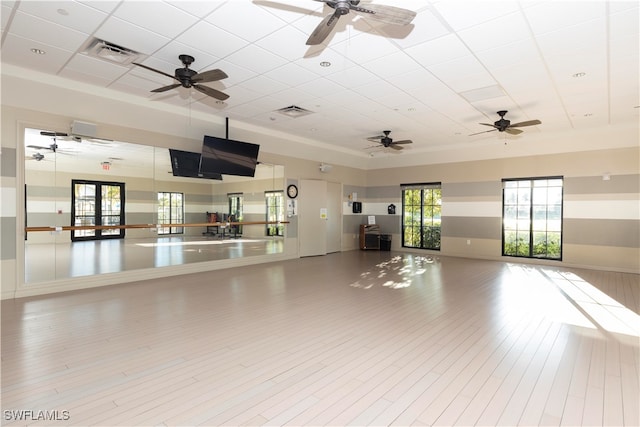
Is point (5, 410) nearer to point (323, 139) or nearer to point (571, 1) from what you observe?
point (571, 1)

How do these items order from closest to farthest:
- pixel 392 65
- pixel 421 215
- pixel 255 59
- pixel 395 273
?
1. pixel 255 59
2. pixel 392 65
3. pixel 395 273
4. pixel 421 215

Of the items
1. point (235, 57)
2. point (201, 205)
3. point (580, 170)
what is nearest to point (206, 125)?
point (201, 205)

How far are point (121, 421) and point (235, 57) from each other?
4309 millimetres

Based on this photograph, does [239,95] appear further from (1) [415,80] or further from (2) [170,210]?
(1) [415,80]

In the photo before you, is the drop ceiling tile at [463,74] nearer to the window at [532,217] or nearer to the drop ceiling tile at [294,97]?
the drop ceiling tile at [294,97]

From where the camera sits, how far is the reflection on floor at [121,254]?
5441 millimetres

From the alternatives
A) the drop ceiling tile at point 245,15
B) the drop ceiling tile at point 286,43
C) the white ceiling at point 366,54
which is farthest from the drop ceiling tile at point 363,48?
the drop ceiling tile at point 245,15

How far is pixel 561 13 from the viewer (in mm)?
3564

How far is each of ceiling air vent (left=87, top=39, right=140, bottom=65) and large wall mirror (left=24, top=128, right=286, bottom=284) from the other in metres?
1.83

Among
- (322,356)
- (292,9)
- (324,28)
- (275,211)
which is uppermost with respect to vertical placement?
(292,9)

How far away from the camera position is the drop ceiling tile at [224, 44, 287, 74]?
14.8 ft

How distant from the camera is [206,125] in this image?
24.4 feet

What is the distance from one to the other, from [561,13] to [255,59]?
3645 millimetres

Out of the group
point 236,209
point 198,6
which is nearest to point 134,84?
point 198,6
